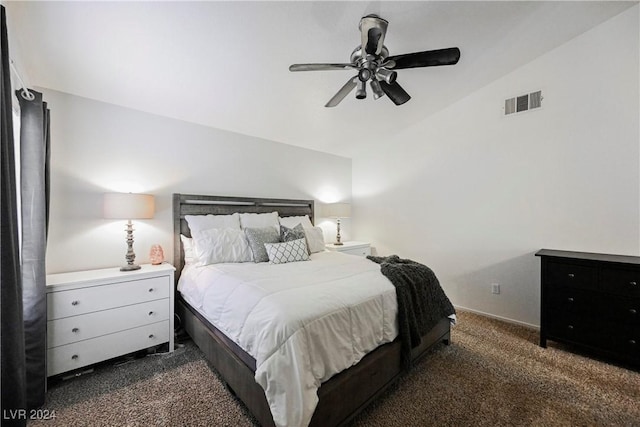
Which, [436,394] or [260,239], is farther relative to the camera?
[260,239]

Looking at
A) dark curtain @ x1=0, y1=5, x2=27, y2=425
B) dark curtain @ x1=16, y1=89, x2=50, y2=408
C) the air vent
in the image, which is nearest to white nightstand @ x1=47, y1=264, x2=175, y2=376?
dark curtain @ x1=16, y1=89, x2=50, y2=408

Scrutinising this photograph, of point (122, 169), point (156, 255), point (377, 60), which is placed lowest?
Answer: point (156, 255)

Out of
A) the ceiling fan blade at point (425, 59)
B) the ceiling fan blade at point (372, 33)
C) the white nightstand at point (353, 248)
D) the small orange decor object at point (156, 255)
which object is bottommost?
the white nightstand at point (353, 248)

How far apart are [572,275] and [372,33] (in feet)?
8.94

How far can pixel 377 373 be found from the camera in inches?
67.6

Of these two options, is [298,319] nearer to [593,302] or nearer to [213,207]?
[213,207]

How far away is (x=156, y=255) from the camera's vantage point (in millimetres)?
2652

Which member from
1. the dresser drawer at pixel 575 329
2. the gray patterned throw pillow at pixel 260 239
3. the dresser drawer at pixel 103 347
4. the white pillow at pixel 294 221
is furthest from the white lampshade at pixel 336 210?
the dresser drawer at pixel 575 329

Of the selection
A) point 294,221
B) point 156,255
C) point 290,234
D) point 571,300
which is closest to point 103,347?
point 156,255

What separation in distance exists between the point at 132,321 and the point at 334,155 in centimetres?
375

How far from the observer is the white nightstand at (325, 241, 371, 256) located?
159 inches

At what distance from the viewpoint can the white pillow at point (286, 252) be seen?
106 inches

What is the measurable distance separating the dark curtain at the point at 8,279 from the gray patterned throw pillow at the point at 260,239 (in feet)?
5.54

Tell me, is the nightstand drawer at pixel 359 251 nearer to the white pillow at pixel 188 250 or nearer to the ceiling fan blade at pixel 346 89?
the white pillow at pixel 188 250
